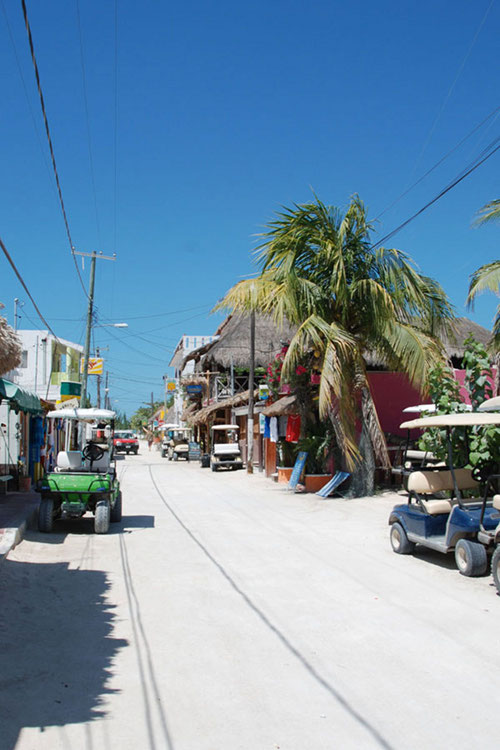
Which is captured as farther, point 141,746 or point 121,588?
point 121,588

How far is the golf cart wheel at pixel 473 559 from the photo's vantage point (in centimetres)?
829

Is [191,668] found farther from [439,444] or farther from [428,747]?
[439,444]

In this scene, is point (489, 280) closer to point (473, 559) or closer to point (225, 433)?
point (473, 559)

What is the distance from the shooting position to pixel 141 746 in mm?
3902

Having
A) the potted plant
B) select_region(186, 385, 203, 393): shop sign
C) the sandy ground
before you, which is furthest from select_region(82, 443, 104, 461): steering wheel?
select_region(186, 385, 203, 393): shop sign

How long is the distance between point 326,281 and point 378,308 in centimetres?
180

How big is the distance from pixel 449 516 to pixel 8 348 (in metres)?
6.87

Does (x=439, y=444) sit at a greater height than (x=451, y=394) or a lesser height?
lesser

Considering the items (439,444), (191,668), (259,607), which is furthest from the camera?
(439,444)

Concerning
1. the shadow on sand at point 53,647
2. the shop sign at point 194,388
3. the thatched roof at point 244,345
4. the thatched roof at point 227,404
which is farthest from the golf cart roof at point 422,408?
the shop sign at point 194,388

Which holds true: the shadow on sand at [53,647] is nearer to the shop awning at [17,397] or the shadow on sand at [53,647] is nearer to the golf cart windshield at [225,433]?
the shop awning at [17,397]

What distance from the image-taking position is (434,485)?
9617 millimetres

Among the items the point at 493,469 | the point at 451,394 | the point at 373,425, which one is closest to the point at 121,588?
the point at 493,469

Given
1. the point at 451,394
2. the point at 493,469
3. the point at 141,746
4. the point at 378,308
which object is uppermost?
the point at 378,308
